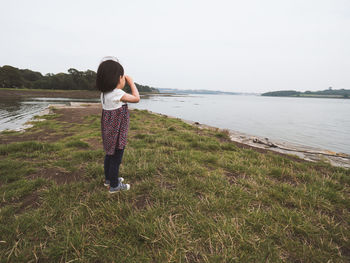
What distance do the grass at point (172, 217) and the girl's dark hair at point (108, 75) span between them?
1.79 m

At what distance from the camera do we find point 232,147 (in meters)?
5.81

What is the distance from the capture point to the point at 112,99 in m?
2.38

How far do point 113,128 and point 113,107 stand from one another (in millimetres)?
338

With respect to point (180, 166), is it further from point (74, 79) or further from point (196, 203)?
point (74, 79)

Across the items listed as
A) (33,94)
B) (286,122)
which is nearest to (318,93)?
(286,122)

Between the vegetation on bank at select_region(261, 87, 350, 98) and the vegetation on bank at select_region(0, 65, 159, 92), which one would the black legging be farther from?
the vegetation on bank at select_region(261, 87, 350, 98)

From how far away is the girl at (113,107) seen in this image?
7.63 ft

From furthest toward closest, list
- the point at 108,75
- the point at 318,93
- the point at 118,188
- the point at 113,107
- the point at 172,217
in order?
the point at 318,93 → the point at 118,188 → the point at 113,107 → the point at 108,75 → the point at 172,217

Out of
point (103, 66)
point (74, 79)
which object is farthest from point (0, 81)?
point (103, 66)

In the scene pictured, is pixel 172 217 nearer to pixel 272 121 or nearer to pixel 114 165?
pixel 114 165

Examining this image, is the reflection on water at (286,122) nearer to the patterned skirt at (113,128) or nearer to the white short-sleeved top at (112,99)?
the patterned skirt at (113,128)

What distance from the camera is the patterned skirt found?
8.04 feet

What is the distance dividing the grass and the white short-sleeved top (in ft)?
4.87

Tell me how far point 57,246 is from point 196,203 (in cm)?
179
